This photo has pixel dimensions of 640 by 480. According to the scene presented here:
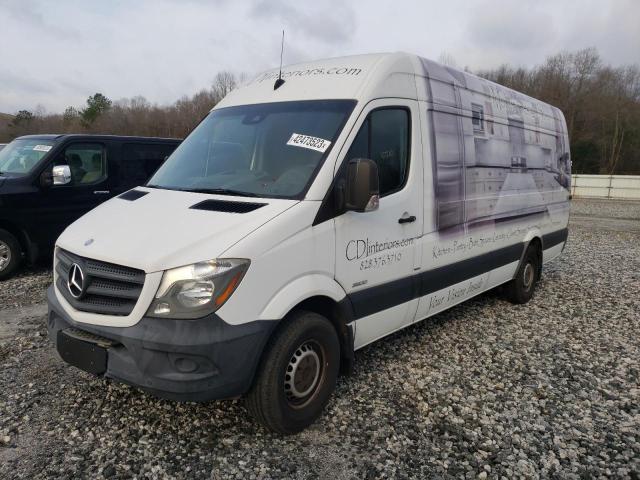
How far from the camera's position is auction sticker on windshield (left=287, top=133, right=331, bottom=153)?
3.37 m

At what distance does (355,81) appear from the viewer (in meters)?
3.65

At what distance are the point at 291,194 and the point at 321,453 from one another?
1683mm

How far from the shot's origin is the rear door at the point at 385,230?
11.3 feet

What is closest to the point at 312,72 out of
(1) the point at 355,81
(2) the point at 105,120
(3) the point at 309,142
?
(1) the point at 355,81

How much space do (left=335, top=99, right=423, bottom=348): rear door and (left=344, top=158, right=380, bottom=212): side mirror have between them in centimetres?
18

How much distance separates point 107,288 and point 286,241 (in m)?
1.12

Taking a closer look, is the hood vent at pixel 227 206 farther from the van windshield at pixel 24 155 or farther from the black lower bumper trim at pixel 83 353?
the van windshield at pixel 24 155

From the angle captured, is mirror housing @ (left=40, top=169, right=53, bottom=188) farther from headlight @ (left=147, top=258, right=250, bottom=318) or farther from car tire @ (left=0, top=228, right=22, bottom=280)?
headlight @ (left=147, top=258, right=250, bottom=318)

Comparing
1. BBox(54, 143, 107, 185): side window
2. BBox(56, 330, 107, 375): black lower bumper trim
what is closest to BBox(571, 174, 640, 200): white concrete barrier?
BBox(54, 143, 107, 185): side window

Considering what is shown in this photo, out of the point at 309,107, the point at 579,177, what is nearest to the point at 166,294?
the point at 309,107

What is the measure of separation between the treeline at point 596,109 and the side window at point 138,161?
37227 mm

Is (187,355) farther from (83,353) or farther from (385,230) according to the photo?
(385,230)

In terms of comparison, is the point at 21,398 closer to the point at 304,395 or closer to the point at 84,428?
the point at 84,428

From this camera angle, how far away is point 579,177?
90.7 feet
